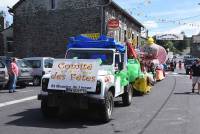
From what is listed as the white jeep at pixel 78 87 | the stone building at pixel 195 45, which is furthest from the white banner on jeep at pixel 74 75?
the stone building at pixel 195 45

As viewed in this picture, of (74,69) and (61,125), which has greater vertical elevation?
(74,69)

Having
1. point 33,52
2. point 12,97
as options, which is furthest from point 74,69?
point 33,52

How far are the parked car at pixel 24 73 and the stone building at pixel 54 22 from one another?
618 inches

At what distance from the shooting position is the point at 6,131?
10.6 meters

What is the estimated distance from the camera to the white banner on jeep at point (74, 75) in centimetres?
1187

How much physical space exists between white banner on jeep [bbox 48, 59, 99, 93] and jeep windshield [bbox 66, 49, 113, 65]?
71.8 inches

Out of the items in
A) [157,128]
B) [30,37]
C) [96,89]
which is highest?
[30,37]

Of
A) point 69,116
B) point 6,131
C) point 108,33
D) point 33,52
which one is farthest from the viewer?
point 33,52

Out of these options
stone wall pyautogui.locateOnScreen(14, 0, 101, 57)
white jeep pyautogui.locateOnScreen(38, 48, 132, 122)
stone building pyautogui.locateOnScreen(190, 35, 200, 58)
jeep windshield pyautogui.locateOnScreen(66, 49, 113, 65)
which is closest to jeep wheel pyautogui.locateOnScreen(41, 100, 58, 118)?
white jeep pyautogui.locateOnScreen(38, 48, 132, 122)

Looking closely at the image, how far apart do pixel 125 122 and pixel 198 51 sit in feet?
404

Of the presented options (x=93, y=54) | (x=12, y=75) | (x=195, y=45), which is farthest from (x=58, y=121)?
(x=195, y=45)

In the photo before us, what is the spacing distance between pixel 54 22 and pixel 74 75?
31.7 meters

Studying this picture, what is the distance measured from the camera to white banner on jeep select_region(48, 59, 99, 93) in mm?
11867

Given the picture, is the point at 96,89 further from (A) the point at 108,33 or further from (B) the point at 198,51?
(B) the point at 198,51
